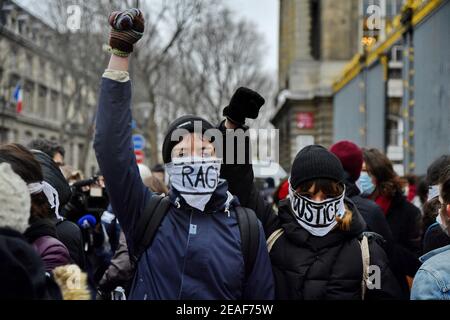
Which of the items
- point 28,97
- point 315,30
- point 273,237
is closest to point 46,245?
point 273,237

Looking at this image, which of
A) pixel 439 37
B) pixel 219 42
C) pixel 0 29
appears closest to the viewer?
pixel 439 37

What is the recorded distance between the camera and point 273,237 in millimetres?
3113

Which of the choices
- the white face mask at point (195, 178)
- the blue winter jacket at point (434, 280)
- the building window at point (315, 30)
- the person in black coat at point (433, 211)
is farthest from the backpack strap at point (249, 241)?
the building window at point (315, 30)

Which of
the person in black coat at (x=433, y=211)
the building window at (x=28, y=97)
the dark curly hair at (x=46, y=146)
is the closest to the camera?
the person in black coat at (x=433, y=211)

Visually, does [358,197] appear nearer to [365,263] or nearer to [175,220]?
[365,263]

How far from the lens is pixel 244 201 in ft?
11.3

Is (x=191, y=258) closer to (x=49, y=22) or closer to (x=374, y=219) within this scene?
(x=374, y=219)

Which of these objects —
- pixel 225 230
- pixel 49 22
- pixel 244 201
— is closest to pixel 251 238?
pixel 225 230

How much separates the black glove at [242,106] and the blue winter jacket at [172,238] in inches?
33.3

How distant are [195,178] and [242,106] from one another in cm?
87

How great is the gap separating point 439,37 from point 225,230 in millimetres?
9337

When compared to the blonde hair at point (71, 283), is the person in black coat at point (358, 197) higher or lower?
higher

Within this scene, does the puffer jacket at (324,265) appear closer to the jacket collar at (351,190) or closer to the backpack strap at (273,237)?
the backpack strap at (273,237)

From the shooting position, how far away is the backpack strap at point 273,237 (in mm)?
3084
